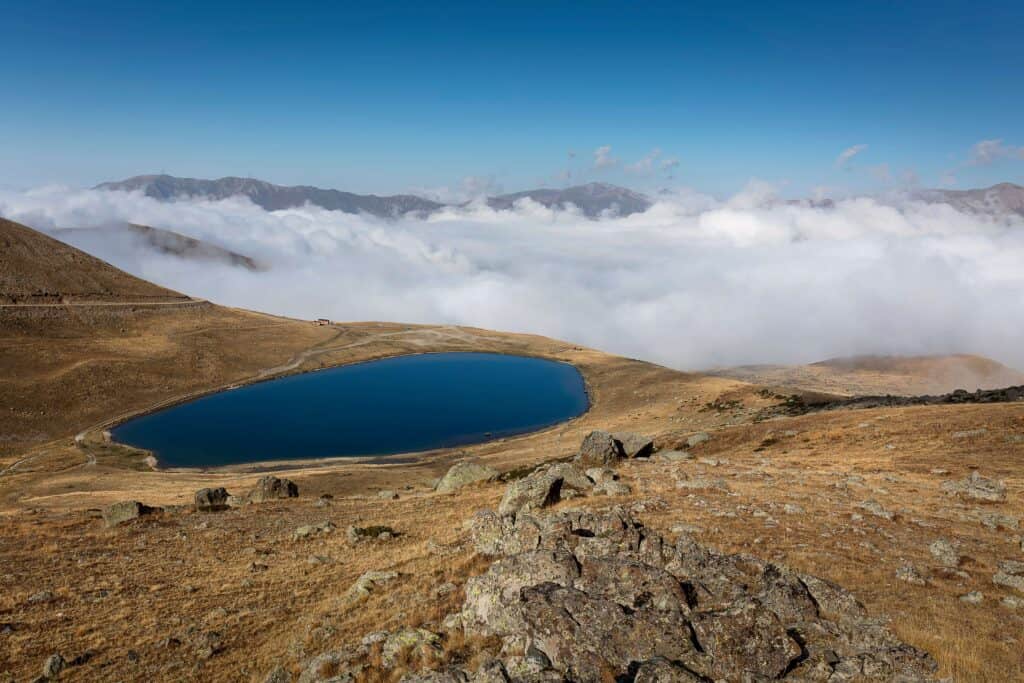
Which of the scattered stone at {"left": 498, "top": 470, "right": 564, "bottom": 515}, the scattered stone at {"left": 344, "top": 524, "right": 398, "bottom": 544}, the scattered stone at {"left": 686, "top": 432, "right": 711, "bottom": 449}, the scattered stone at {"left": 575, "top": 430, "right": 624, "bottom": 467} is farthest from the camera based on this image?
the scattered stone at {"left": 686, "top": 432, "right": 711, "bottom": 449}

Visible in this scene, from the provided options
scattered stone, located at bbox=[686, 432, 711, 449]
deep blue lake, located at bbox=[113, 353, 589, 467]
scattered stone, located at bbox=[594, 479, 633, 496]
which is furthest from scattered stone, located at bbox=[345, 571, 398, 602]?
deep blue lake, located at bbox=[113, 353, 589, 467]

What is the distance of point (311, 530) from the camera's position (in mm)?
31844

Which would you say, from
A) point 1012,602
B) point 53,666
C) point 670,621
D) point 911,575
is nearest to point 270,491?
point 53,666

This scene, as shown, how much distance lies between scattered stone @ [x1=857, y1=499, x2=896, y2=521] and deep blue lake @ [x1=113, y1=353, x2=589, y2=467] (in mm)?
72730

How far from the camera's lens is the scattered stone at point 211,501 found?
130 ft

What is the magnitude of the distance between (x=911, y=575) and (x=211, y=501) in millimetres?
44156

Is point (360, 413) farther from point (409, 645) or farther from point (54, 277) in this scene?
point (54, 277)

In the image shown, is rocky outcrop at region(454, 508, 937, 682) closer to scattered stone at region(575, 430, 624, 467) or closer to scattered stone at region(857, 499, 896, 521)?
scattered stone at region(857, 499, 896, 521)

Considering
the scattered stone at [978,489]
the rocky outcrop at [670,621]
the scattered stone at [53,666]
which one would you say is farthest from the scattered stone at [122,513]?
the scattered stone at [978,489]

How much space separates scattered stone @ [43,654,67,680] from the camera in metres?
16.7

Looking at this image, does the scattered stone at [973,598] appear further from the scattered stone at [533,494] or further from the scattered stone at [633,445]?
the scattered stone at [633,445]

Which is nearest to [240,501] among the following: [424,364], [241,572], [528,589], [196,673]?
[241,572]

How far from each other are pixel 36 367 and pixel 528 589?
134 m

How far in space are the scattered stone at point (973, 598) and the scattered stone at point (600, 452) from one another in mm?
23498
